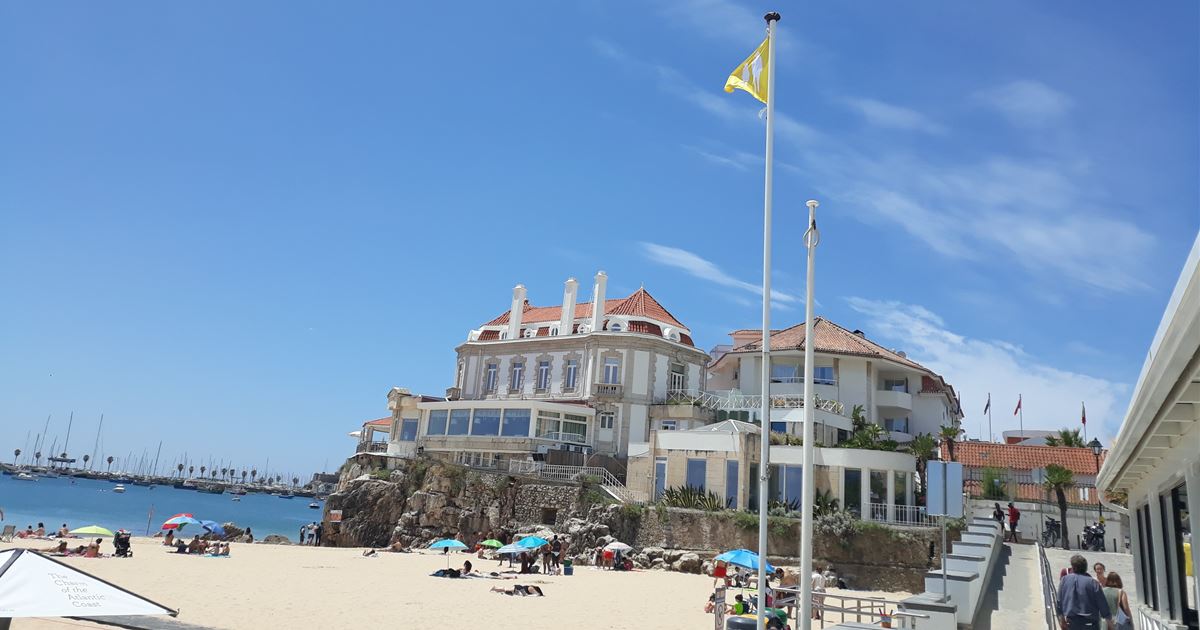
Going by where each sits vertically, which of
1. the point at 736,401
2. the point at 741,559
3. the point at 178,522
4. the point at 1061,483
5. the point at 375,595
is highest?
the point at 736,401

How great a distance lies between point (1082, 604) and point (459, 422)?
127 feet

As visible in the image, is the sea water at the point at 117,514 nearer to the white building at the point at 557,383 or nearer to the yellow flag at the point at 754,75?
the white building at the point at 557,383

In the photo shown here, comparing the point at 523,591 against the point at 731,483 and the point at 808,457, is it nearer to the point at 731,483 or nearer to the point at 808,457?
the point at 731,483

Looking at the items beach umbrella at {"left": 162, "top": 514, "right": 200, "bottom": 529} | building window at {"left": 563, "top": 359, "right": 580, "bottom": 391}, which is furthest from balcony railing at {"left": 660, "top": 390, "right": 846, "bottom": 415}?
beach umbrella at {"left": 162, "top": 514, "right": 200, "bottom": 529}

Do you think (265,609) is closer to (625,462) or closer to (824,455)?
(824,455)

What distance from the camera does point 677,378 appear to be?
152 ft

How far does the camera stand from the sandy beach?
60.7 ft

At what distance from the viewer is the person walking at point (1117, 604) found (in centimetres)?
1005

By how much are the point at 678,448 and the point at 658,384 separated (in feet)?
33.0

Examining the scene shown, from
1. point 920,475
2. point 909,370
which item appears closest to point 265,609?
point 920,475

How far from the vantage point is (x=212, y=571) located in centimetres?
2675

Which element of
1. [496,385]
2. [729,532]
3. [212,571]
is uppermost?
[496,385]

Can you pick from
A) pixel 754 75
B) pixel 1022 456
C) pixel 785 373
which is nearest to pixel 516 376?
pixel 785 373

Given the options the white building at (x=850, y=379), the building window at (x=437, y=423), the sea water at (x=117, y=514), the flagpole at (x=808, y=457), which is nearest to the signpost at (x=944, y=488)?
the flagpole at (x=808, y=457)
